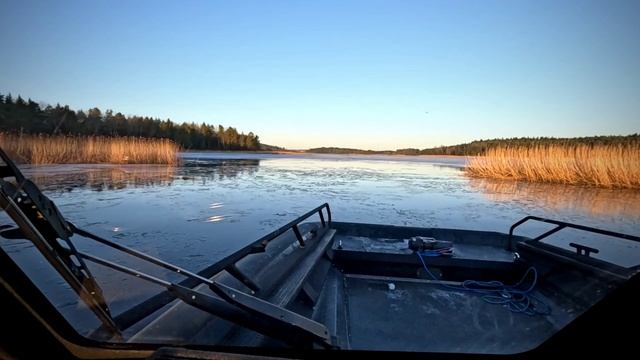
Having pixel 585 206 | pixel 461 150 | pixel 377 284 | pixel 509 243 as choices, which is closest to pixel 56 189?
pixel 377 284

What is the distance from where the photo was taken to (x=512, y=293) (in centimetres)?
276

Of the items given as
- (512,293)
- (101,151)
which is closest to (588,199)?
(512,293)

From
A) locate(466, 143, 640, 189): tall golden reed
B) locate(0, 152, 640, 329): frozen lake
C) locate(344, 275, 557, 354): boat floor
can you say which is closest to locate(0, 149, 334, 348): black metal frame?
locate(344, 275, 557, 354): boat floor

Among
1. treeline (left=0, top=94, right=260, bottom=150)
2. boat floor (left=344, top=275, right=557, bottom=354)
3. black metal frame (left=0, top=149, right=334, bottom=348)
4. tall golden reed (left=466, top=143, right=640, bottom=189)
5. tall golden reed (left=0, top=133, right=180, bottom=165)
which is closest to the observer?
black metal frame (left=0, top=149, right=334, bottom=348)

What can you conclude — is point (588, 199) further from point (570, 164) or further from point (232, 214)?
point (232, 214)

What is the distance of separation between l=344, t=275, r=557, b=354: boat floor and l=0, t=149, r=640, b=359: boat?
0.04 feet

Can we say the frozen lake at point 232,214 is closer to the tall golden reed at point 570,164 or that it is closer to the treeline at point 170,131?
the tall golden reed at point 570,164

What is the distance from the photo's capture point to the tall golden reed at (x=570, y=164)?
11578mm

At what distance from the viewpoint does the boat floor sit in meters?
2.01

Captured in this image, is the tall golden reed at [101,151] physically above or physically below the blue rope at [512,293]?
above

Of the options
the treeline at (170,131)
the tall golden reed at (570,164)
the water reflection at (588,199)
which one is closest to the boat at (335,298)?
the water reflection at (588,199)

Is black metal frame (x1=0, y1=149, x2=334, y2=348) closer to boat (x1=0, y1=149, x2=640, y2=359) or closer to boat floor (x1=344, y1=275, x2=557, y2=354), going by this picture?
boat (x1=0, y1=149, x2=640, y2=359)

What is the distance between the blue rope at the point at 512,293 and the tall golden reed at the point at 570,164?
41.2ft

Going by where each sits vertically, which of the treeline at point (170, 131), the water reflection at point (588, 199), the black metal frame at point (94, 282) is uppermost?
the treeline at point (170, 131)
